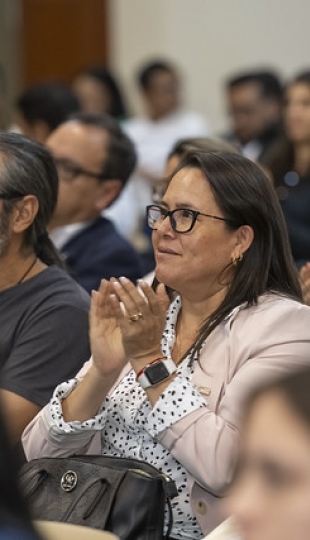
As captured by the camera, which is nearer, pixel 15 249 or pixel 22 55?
pixel 15 249

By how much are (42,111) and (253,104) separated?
63.7 inches

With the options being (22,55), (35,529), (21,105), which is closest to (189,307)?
(35,529)

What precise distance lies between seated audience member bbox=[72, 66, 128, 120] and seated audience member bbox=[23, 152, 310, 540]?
4.94 m

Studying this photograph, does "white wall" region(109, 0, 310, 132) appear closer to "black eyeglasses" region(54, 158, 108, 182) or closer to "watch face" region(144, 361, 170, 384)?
"black eyeglasses" region(54, 158, 108, 182)

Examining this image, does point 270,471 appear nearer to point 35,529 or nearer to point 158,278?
point 35,529

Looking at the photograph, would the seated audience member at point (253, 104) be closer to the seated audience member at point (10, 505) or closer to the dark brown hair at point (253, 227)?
the dark brown hair at point (253, 227)

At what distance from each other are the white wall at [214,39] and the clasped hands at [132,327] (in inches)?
214

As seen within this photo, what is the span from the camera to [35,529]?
1.42 meters

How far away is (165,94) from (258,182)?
4.93m

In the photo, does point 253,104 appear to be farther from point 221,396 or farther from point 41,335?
point 221,396

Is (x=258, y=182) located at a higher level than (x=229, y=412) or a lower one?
higher

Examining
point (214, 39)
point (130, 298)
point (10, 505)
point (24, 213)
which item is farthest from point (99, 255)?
point (214, 39)

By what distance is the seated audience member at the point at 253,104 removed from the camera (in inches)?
258

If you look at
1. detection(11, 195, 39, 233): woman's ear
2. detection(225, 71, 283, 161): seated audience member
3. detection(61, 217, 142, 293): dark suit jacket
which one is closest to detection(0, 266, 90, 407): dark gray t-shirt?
detection(11, 195, 39, 233): woman's ear
